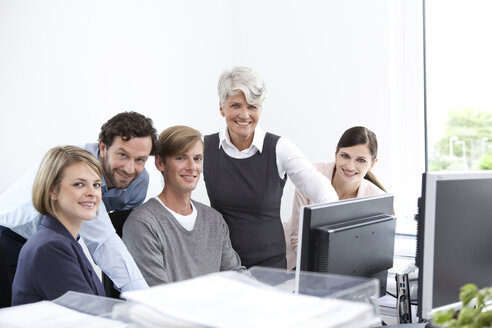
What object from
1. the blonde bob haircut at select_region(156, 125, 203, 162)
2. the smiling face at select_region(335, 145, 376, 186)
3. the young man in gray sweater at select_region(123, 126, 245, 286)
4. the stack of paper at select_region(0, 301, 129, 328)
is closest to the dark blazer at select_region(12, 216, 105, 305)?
the stack of paper at select_region(0, 301, 129, 328)

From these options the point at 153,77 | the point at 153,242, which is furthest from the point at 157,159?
the point at 153,77

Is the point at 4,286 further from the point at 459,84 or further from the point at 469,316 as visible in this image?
the point at 459,84

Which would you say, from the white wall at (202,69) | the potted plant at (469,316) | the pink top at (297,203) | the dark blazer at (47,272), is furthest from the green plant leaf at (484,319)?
the white wall at (202,69)

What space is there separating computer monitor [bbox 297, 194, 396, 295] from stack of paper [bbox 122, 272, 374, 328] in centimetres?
56

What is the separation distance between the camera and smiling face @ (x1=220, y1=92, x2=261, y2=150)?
2.28 meters

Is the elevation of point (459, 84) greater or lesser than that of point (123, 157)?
greater

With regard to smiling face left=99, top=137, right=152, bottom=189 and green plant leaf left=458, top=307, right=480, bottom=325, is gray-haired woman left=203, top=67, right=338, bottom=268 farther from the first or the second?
green plant leaf left=458, top=307, right=480, bottom=325

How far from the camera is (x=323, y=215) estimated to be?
143 centimetres

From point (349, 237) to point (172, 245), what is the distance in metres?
0.78

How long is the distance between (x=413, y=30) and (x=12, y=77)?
2.29m

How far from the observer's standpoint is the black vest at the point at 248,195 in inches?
91.8

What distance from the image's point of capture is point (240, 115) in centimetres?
229

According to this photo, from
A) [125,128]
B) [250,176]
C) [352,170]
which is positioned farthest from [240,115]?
[352,170]

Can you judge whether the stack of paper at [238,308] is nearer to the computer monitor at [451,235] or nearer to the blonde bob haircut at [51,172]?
the computer monitor at [451,235]
